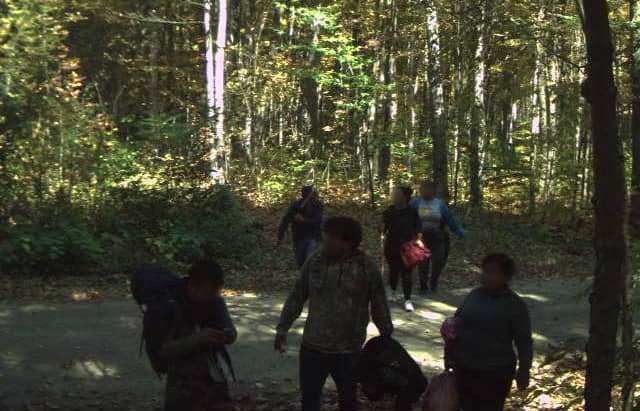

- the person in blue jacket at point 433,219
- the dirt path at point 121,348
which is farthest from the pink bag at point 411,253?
the person in blue jacket at point 433,219

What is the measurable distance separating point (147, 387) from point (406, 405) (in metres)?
3.62

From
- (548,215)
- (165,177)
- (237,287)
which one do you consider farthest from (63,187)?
(548,215)

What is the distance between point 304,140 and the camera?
3275 cm

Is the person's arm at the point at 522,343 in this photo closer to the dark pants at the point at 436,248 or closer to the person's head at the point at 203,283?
the person's head at the point at 203,283

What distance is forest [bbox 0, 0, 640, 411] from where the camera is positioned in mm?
5441

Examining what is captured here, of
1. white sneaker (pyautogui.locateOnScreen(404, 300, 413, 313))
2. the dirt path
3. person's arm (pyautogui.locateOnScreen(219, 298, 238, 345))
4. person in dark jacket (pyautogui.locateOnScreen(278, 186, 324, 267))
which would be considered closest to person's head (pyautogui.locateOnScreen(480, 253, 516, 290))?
person's arm (pyautogui.locateOnScreen(219, 298, 238, 345))

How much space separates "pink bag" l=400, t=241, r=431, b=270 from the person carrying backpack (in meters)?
6.67

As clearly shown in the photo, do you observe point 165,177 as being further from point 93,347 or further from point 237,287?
point 93,347

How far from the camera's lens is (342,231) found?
4867mm

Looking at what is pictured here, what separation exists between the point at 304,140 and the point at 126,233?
18.9m

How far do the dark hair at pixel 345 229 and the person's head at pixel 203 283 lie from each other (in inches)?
44.7

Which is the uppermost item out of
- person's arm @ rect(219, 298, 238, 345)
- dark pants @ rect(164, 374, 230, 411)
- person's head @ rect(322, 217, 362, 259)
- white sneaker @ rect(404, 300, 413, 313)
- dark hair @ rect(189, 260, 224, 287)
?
person's head @ rect(322, 217, 362, 259)

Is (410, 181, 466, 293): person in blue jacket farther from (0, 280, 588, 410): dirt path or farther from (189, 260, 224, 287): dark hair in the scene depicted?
(189, 260, 224, 287): dark hair

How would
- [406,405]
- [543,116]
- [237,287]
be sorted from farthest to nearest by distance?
1. [543,116]
2. [237,287]
3. [406,405]
